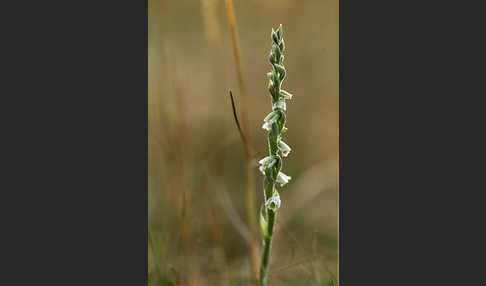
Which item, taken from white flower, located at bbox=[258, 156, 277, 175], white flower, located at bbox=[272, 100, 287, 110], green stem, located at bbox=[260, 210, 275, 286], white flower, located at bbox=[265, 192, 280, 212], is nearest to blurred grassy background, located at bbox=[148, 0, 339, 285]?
green stem, located at bbox=[260, 210, 275, 286]

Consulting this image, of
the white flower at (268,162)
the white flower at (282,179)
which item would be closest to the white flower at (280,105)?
the white flower at (268,162)

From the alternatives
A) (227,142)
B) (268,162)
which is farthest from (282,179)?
(227,142)

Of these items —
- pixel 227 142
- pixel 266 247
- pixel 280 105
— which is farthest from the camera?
pixel 227 142

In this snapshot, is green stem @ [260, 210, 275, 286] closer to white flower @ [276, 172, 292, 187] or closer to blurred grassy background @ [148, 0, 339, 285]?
white flower @ [276, 172, 292, 187]

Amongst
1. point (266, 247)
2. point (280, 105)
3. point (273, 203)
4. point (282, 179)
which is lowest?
point (266, 247)

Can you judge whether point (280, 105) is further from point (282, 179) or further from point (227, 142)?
point (227, 142)

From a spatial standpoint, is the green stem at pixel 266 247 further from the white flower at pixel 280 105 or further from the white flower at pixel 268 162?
the white flower at pixel 280 105

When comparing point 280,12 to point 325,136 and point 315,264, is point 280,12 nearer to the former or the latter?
point 325,136

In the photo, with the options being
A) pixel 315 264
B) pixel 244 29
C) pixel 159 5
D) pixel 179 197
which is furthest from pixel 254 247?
pixel 244 29
